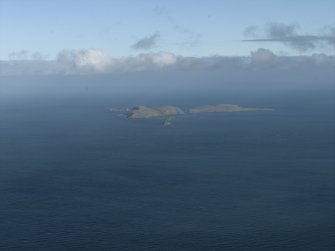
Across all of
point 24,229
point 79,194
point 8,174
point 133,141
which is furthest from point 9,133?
point 24,229

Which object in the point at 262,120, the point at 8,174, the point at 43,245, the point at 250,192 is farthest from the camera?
the point at 262,120

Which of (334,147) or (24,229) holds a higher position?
(334,147)

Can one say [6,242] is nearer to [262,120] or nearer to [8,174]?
[8,174]

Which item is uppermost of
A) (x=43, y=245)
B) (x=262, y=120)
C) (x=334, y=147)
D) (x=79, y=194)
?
(x=262, y=120)

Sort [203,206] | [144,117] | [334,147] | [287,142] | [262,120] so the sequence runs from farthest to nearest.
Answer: [144,117] → [262,120] → [287,142] → [334,147] → [203,206]

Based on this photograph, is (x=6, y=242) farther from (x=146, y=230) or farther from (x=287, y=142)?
(x=287, y=142)

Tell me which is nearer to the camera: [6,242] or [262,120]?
[6,242]

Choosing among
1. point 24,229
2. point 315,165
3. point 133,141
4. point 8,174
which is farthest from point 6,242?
point 133,141
